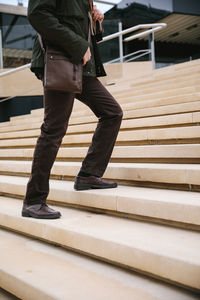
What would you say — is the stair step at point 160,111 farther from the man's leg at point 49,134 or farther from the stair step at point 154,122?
the man's leg at point 49,134

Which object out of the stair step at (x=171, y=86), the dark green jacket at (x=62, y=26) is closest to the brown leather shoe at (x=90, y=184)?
the dark green jacket at (x=62, y=26)

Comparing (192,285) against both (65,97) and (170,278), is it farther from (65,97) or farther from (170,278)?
(65,97)

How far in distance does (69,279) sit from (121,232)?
1.15 feet

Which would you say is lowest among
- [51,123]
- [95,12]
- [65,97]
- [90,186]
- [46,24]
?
[90,186]

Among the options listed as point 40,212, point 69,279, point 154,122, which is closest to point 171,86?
point 154,122

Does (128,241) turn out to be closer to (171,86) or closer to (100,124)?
(100,124)

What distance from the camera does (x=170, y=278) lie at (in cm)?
127

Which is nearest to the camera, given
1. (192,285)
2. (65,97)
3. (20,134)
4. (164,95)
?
(192,285)

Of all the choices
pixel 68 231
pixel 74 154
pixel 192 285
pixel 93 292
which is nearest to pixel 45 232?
pixel 68 231

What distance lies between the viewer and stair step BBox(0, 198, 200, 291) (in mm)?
1253

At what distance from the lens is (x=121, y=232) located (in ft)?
5.25

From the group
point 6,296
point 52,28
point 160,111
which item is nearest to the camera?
point 6,296

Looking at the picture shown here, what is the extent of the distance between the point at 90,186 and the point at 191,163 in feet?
2.33

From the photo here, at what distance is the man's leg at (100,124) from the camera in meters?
2.02
